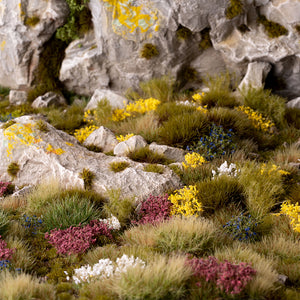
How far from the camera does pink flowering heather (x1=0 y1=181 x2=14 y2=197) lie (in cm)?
728

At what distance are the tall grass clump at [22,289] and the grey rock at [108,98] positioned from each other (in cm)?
767

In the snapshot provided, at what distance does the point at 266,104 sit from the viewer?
10219 mm

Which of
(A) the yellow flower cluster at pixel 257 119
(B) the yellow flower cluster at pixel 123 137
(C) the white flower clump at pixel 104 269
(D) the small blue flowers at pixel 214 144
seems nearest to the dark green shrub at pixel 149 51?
(A) the yellow flower cluster at pixel 257 119

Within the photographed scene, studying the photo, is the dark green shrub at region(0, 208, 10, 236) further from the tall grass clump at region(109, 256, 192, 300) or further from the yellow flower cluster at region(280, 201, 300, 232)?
the yellow flower cluster at region(280, 201, 300, 232)

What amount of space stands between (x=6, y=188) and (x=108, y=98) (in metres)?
5.30

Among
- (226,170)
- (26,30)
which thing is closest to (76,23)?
(26,30)

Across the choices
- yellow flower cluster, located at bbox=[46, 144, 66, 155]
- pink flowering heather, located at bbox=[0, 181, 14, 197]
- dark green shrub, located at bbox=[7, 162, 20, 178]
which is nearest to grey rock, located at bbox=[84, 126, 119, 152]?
yellow flower cluster, located at bbox=[46, 144, 66, 155]

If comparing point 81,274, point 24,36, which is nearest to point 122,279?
point 81,274

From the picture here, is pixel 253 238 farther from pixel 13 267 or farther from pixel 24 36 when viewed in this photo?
pixel 24 36

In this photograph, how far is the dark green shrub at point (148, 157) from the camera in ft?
26.0

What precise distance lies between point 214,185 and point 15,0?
9.88 meters

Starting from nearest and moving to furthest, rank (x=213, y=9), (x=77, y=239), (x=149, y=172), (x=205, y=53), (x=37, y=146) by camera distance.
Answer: (x=77, y=239) → (x=149, y=172) → (x=37, y=146) → (x=213, y=9) → (x=205, y=53)

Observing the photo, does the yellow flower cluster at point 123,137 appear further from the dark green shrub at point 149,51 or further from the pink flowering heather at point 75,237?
the dark green shrub at point 149,51

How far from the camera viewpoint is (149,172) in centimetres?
714
